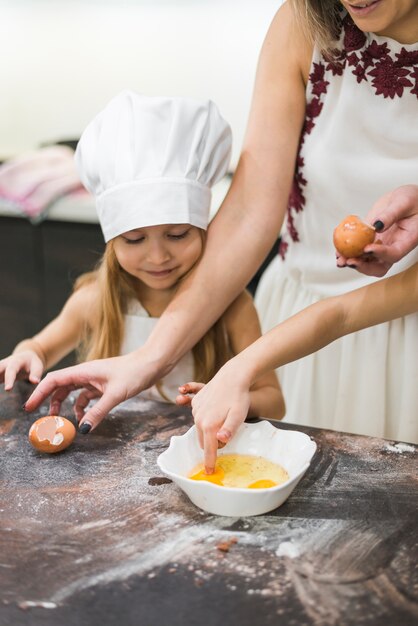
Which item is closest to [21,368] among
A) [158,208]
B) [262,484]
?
[158,208]

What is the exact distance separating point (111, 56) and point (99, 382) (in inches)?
99.4

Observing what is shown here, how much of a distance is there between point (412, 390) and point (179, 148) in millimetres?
717

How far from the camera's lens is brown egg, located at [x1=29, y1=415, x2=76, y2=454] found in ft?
4.44

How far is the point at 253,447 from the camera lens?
4.42 ft

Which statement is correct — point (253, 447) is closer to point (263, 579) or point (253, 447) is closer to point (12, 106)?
point (263, 579)

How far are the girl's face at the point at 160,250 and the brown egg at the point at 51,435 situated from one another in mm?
436

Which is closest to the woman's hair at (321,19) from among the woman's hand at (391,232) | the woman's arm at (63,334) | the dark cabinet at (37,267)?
the woman's hand at (391,232)

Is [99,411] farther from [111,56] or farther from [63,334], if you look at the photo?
[111,56]

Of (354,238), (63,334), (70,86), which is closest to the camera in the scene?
(354,238)

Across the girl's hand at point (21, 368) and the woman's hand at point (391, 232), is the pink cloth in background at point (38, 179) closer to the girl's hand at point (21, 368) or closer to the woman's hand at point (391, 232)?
the girl's hand at point (21, 368)

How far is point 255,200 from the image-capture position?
1.69 metres

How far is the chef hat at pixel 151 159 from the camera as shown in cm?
160

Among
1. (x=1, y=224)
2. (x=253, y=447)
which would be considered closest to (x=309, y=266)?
(x=253, y=447)

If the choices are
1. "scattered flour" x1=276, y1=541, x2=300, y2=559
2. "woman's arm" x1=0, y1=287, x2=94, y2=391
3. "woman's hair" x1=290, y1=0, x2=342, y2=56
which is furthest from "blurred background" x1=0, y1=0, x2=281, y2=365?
"scattered flour" x1=276, y1=541, x2=300, y2=559
